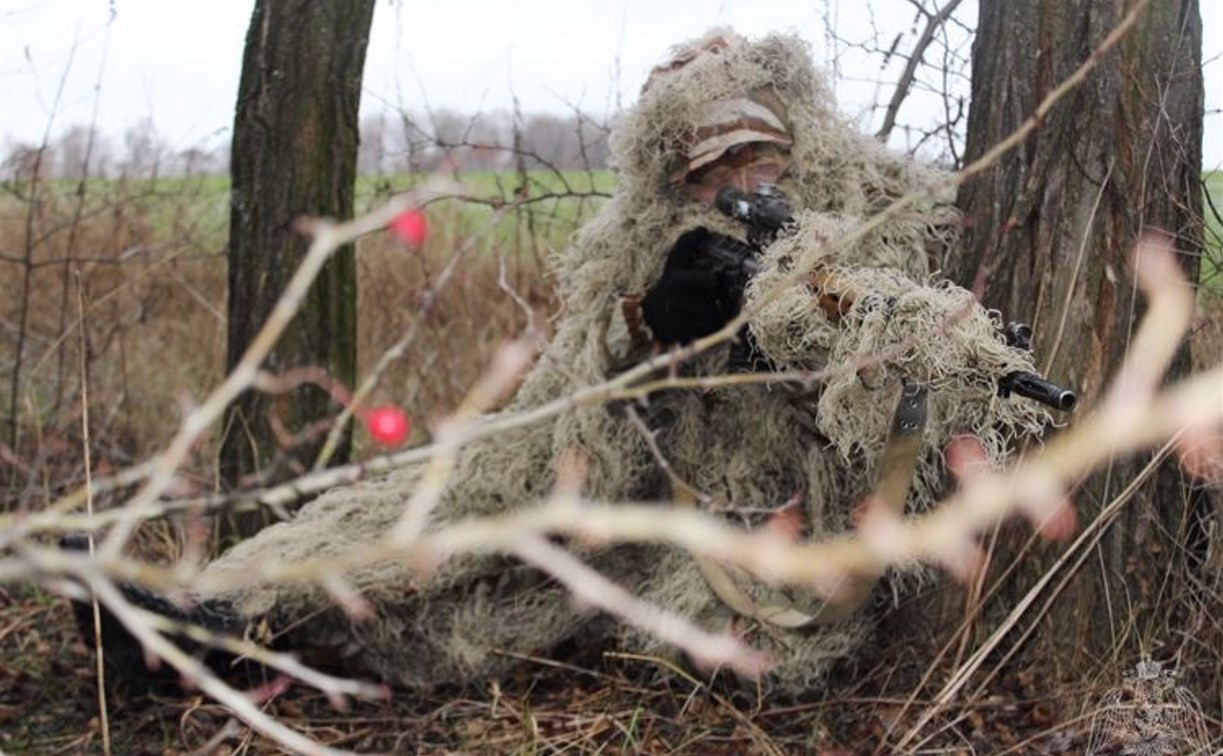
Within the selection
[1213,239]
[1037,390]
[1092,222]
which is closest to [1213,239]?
[1213,239]

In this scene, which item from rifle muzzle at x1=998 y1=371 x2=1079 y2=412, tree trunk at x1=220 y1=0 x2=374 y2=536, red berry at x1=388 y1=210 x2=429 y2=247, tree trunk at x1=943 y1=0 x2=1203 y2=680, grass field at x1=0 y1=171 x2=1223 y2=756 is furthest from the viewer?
tree trunk at x1=220 y1=0 x2=374 y2=536

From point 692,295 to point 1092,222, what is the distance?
0.85m

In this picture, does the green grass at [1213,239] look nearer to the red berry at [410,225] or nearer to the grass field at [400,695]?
the grass field at [400,695]

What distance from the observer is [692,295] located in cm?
341

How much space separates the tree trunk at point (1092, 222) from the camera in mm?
3334

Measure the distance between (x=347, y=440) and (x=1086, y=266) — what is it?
7.69 ft

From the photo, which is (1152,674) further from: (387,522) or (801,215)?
(387,522)

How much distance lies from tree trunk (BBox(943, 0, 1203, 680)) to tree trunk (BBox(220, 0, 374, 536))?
1.88 metres

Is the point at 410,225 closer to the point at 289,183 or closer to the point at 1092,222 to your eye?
the point at 1092,222

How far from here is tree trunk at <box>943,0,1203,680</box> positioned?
3.33 m

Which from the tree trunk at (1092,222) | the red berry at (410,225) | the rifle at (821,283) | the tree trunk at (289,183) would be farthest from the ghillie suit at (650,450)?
the red berry at (410,225)

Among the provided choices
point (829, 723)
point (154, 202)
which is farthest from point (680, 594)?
point (154, 202)

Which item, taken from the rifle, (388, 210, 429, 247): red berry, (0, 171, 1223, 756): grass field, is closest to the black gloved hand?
the rifle

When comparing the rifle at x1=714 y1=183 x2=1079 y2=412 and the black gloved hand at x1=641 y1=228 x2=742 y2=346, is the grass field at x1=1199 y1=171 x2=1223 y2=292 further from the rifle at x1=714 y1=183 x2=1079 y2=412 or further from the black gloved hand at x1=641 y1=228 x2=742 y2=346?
the black gloved hand at x1=641 y1=228 x2=742 y2=346
